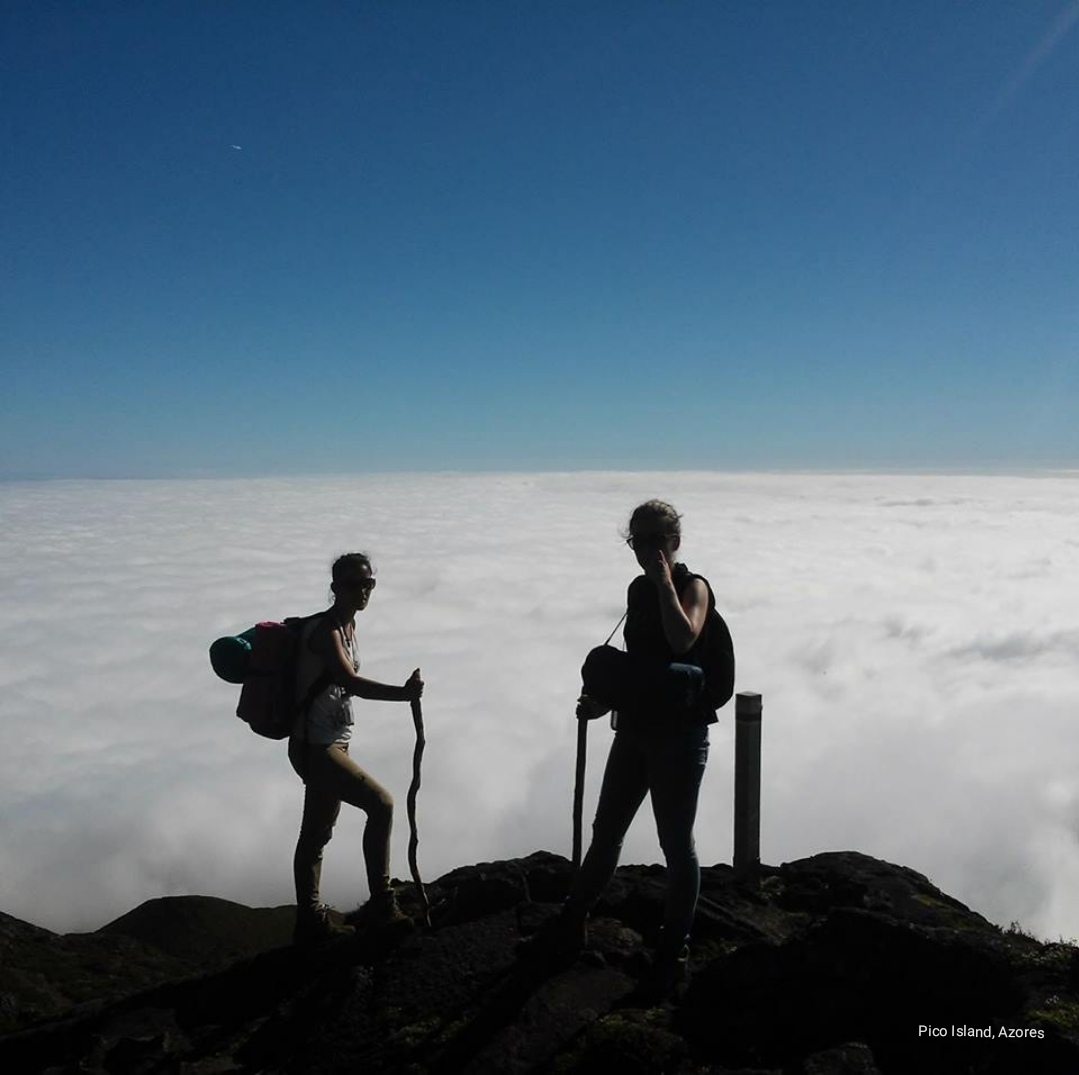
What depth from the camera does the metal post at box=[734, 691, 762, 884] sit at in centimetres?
613

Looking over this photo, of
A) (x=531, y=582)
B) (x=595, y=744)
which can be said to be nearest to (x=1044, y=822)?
(x=595, y=744)

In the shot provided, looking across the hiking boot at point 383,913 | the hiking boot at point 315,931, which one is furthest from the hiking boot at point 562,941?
the hiking boot at point 315,931

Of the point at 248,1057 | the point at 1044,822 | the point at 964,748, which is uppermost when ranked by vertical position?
the point at 248,1057

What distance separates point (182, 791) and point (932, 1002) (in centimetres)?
8784

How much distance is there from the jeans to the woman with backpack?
4.24ft

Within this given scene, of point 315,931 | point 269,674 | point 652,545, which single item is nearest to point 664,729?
point 652,545

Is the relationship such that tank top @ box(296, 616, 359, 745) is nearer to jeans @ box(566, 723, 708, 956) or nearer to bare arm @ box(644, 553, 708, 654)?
jeans @ box(566, 723, 708, 956)

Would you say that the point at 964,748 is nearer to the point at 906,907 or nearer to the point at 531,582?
the point at 531,582

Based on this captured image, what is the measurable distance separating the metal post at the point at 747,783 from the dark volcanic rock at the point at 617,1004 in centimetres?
28

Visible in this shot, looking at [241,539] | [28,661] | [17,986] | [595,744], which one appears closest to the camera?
[17,986]

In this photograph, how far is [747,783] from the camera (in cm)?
618

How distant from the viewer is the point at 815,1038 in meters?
3.88

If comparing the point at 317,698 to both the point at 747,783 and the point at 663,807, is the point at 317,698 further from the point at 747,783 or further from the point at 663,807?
the point at 747,783

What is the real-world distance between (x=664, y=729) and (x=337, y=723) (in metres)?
2.14
